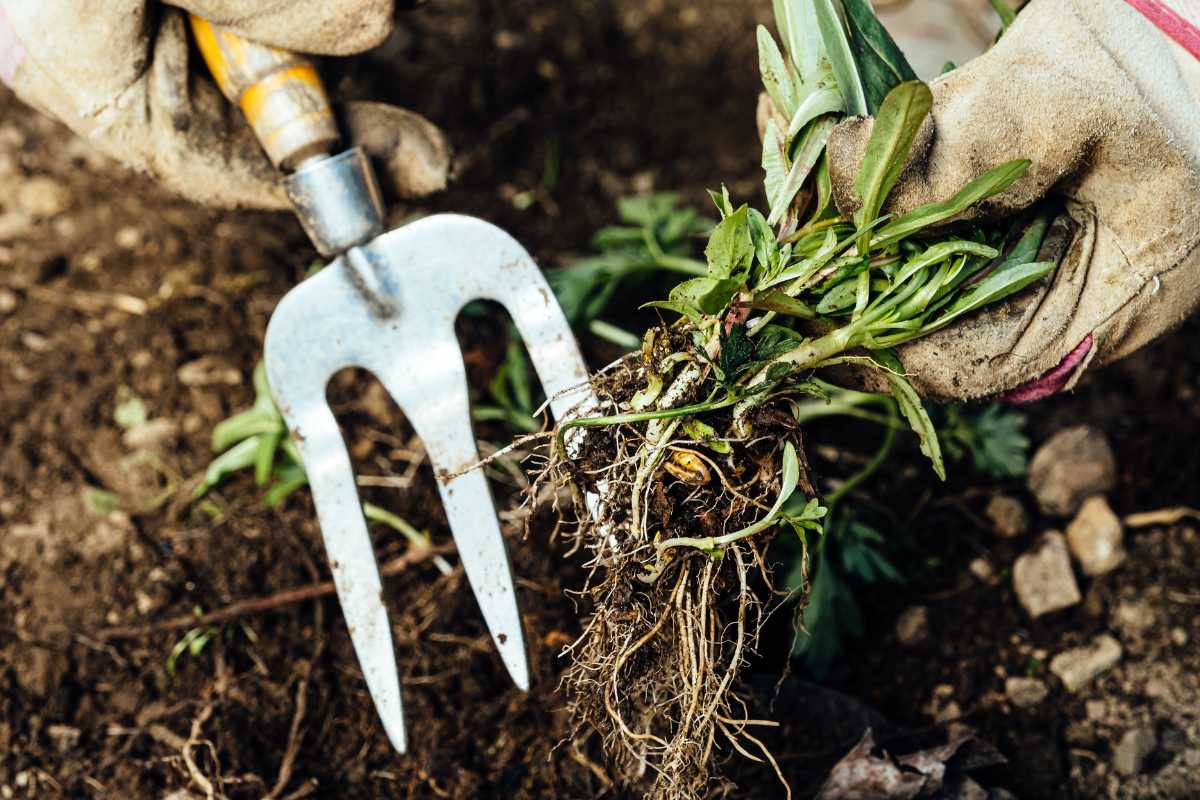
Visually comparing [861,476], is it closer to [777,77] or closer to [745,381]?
[745,381]

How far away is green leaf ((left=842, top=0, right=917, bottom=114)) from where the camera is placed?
1466 millimetres

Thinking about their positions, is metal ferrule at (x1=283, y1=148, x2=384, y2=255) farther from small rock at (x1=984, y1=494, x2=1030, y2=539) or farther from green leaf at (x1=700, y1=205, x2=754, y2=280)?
small rock at (x1=984, y1=494, x2=1030, y2=539)

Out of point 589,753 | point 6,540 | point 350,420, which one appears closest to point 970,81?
point 589,753

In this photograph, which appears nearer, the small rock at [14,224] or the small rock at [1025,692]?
the small rock at [1025,692]

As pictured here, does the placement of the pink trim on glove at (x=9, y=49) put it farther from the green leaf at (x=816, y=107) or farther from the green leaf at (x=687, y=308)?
the green leaf at (x=816, y=107)

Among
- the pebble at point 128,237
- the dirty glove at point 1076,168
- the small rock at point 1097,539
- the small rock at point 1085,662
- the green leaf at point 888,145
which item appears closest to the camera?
the green leaf at point 888,145

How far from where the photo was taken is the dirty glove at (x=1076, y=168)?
4.36 ft

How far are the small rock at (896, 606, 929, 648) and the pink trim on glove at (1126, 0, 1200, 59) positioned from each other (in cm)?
109

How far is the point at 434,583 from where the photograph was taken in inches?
76.9

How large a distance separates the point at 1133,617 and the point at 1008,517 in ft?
0.96

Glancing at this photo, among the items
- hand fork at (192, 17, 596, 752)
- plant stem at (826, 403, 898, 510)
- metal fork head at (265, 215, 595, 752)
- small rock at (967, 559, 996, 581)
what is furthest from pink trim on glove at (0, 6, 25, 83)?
small rock at (967, 559, 996, 581)

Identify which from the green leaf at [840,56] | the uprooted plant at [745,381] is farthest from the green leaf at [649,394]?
the green leaf at [840,56]

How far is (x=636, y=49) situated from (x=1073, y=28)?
66.6 inches

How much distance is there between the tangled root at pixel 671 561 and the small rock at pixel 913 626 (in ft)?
1.98
